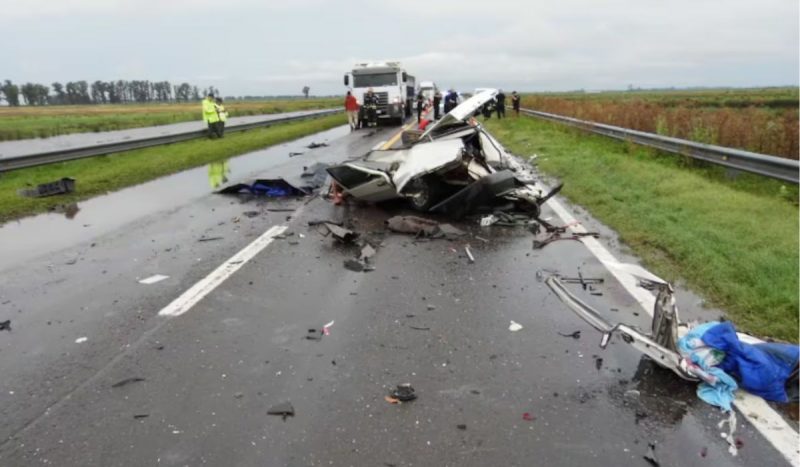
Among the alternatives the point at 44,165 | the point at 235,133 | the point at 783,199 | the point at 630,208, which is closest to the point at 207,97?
the point at 235,133

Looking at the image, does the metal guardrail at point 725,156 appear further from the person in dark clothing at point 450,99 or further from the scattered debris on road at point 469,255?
the person in dark clothing at point 450,99

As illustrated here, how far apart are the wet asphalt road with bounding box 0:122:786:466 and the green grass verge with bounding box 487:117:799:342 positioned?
2.15ft

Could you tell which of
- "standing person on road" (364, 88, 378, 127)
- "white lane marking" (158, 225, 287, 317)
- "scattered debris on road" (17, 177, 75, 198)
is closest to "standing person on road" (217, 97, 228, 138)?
"standing person on road" (364, 88, 378, 127)

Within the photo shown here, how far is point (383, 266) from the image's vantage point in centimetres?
607

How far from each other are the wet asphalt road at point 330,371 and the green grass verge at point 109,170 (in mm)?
4039

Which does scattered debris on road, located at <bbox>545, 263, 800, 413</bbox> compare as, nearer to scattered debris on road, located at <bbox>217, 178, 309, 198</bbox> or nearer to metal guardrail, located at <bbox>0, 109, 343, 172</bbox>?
scattered debris on road, located at <bbox>217, 178, 309, 198</bbox>

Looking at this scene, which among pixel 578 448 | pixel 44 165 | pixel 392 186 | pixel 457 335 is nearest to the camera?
pixel 578 448

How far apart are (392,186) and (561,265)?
126 inches

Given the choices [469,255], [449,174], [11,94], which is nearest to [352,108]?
[449,174]

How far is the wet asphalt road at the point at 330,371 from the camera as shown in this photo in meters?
2.91

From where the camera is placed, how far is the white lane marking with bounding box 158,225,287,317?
4785 millimetres

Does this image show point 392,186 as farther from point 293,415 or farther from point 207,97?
point 207,97

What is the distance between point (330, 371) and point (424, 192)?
4.93 m

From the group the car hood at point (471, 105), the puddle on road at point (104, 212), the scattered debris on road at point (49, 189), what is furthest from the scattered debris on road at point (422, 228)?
the scattered debris on road at point (49, 189)
